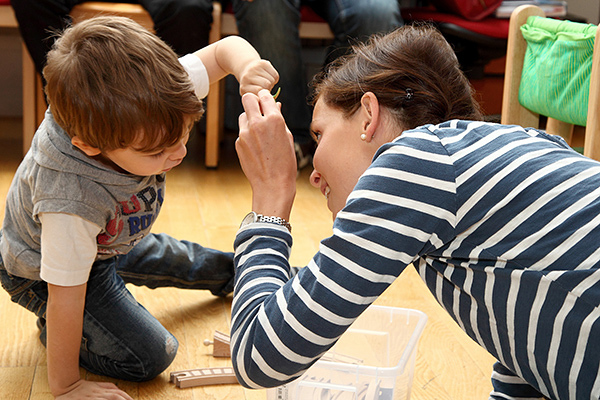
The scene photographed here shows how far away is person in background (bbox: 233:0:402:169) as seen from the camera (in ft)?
7.22

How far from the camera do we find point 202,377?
3.55 ft

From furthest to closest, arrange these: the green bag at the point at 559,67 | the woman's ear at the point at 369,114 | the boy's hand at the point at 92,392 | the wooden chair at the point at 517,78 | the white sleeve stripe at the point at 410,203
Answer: the wooden chair at the point at 517,78 < the green bag at the point at 559,67 < the boy's hand at the point at 92,392 < the woman's ear at the point at 369,114 < the white sleeve stripe at the point at 410,203

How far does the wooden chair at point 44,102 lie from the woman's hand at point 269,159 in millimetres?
1377

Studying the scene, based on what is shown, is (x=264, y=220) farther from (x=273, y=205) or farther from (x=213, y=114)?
(x=213, y=114)

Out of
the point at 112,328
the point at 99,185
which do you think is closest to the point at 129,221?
the point at 99,185

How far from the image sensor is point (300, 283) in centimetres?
64

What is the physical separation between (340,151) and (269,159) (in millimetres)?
90

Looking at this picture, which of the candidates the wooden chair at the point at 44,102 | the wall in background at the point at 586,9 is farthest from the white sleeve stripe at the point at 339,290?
the wall in background at the point at 586,9

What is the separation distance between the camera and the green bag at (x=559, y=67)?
4.32ft

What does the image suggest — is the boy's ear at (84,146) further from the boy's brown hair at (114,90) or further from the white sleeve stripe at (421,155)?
the white sleeve stripe at (421,155)

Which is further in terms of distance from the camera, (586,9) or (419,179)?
(586,9)

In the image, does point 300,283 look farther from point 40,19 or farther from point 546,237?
point 40,19

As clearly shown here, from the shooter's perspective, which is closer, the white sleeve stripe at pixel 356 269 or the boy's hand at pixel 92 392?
the white sleeve stripe at pixel 356 269

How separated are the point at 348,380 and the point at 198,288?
0.57 m
